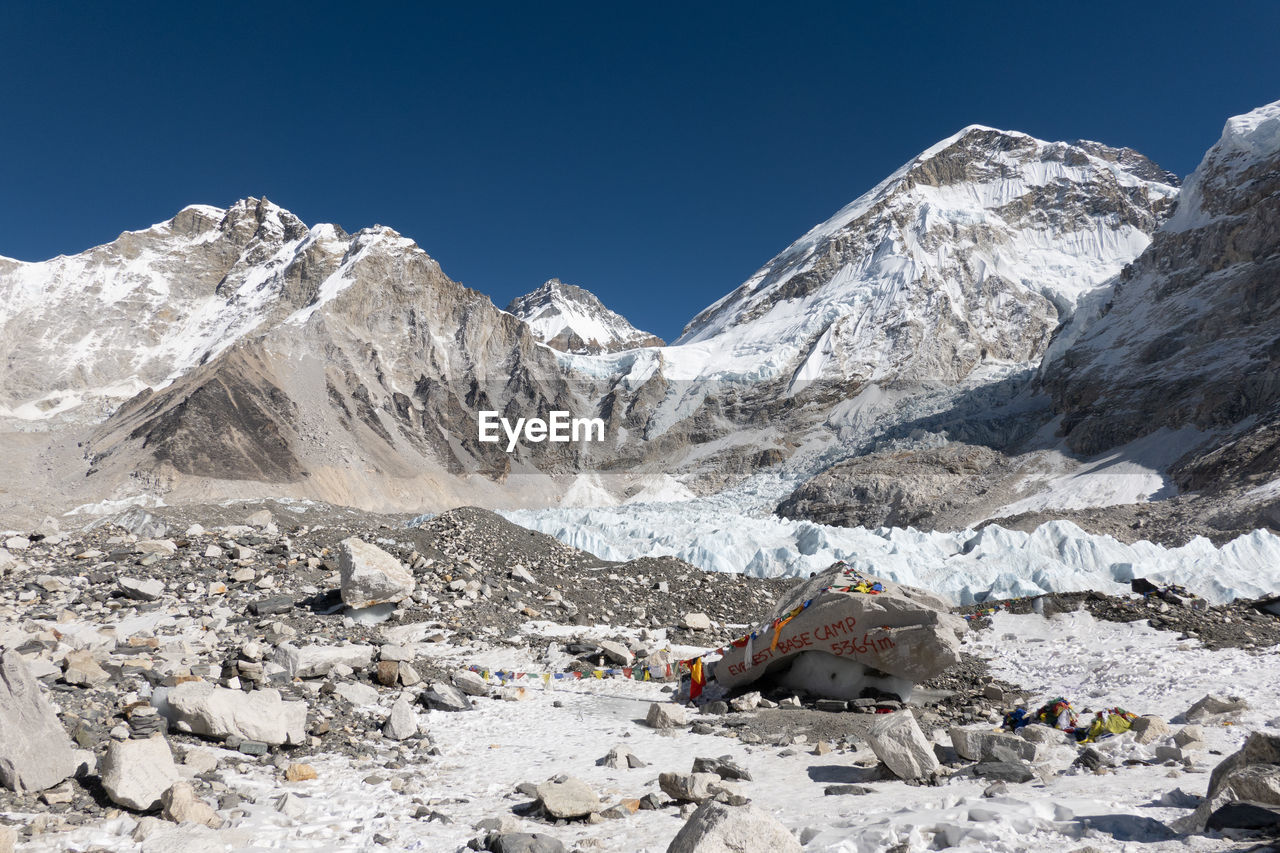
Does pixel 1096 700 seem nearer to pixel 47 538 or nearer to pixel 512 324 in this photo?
pixel 47 538

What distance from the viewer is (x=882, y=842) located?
373 cm

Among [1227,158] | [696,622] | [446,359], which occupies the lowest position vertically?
[696,622]

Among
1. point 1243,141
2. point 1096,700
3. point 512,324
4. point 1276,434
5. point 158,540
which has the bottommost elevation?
point 1096,700

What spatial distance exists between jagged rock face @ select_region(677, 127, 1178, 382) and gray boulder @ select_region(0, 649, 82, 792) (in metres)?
88.3

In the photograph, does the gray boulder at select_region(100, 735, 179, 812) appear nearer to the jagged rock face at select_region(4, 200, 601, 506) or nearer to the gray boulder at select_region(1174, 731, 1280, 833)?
the gray boulder at select_region(1174, 731, 1280, 833)

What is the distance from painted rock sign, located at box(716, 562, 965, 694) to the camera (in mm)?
7902

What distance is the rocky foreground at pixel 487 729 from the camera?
157 inches

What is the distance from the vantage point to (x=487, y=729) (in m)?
7.33

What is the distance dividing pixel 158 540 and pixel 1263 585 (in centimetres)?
2074

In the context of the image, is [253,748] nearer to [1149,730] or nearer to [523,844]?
[523,844]

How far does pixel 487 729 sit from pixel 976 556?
1576 cm

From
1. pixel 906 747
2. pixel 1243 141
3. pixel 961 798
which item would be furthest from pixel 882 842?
pixel 1243 141

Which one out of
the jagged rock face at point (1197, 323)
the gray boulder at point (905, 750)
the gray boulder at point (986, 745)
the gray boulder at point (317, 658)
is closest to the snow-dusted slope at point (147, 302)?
the jagged rock face at point (1197, 323)

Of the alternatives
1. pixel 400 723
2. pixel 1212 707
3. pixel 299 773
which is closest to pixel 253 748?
pixel 299 773
